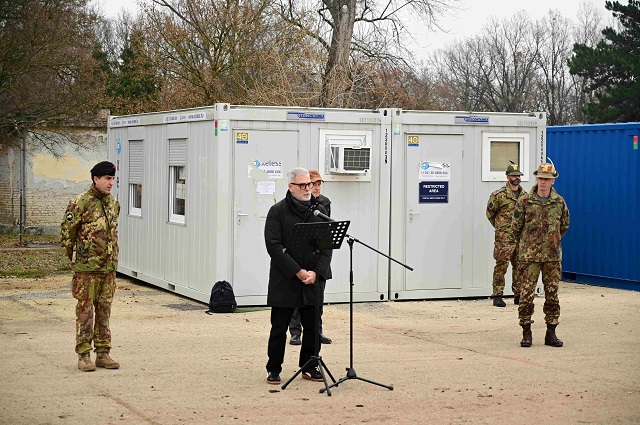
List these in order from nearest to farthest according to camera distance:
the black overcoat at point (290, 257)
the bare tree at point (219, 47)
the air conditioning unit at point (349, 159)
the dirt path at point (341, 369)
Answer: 1. the dirt path at point (341, 369)
2. the black overcoat at point (290, 257)
3. the air conditioning unit at point (349, 159)
4. the bare tree at point (219, 47)

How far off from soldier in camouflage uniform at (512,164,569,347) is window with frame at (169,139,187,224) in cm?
577

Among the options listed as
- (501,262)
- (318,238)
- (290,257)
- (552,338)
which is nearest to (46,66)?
(501,262)

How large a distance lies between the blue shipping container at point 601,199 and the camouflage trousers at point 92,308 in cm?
1019

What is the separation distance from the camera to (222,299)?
14.3 metres

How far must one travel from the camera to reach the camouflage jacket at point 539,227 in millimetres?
11641

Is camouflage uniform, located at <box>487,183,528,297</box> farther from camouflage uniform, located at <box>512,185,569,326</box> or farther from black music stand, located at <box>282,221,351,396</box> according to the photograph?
black music stand, located at <box>282,221,351,396</box>

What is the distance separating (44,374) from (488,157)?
329 inches

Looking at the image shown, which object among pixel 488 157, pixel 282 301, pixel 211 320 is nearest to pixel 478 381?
pixel 282 301

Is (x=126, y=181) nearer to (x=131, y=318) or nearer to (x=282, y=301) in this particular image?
(x=131, y=318)

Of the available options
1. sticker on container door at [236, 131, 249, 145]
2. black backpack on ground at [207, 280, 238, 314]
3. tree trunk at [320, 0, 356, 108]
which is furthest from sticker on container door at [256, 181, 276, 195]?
tree trunk at [320, 0, 356, 108]

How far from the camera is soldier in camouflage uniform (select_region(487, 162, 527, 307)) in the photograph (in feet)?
50.3

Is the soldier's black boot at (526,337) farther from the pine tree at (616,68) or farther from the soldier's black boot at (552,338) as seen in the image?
the pine tree at (616,68)

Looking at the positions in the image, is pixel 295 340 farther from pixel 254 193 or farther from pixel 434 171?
pixel 434 171

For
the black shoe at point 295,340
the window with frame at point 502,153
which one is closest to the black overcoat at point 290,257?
the black shoe at point 295,340
